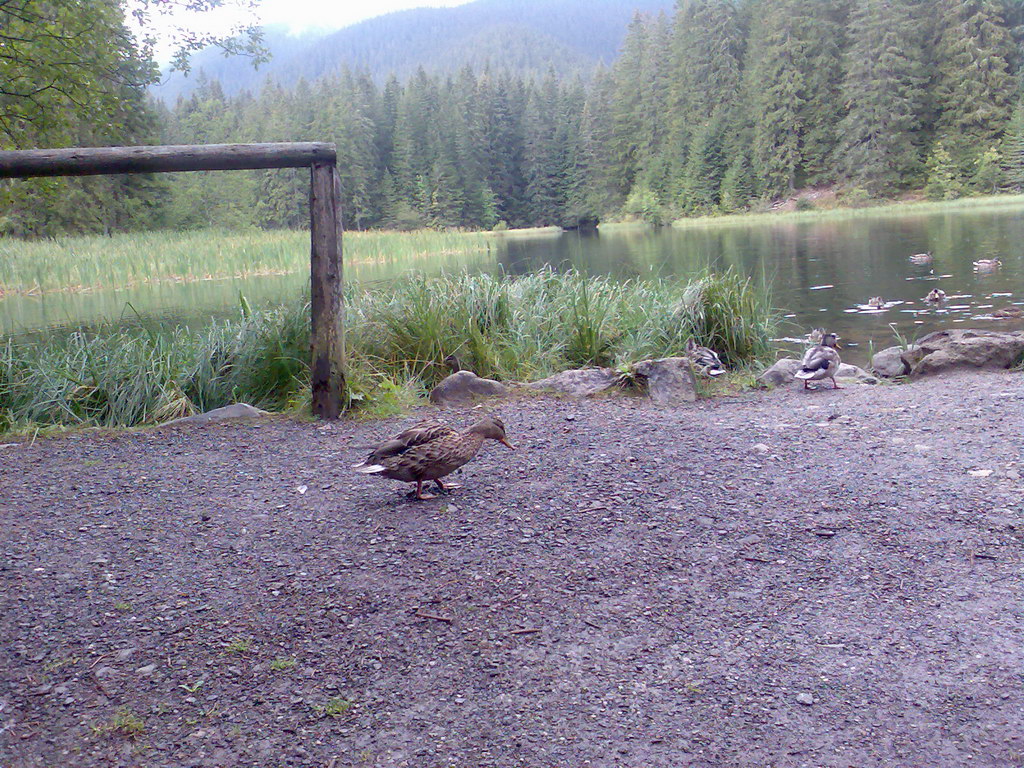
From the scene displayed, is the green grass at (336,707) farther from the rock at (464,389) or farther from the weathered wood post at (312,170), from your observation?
the rock at (464,389)

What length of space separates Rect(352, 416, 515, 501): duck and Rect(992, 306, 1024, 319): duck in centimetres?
1012

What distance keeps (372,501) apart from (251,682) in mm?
1522

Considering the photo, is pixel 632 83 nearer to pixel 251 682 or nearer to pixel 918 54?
pixel 918 54

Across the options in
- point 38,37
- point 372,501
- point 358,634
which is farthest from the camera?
A: point 38,37

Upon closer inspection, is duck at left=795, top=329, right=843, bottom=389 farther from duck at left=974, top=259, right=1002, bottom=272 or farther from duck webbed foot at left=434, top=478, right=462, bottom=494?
duck at left=974, top=259, right=1002, bottom=272

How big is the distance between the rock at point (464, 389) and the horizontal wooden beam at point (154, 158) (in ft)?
6.10

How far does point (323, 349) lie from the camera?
558 centimetres

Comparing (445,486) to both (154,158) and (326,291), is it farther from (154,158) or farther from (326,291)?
(154,158)

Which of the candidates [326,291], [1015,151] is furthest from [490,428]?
[1015,151]

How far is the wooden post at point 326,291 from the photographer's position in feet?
17.8

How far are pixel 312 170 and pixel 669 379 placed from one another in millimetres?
3024

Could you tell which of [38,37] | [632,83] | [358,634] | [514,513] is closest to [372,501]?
[514,513]

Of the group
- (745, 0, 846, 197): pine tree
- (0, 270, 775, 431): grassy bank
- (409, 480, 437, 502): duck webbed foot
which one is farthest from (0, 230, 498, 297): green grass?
(745, 0, 846, 197): pine tree

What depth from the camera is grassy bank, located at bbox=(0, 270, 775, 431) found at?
658 centimetres
